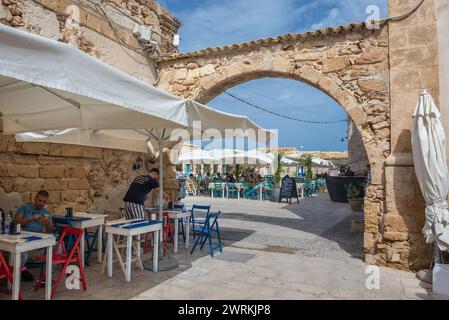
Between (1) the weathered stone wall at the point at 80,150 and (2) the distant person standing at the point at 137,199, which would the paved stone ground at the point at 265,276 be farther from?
(1) the weathered stone wall at the point at 80,150

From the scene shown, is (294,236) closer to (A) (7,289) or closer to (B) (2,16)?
(A) (7,289)

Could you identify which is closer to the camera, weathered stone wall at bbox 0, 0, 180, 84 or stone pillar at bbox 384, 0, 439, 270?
stone pillar at bbox 384, 0, 439, 270

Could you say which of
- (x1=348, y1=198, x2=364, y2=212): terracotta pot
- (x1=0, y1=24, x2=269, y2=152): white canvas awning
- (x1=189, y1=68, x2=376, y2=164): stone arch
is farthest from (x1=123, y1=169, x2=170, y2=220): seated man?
(x1=348, y1=198, x2=364, y2=212): terracotta pot

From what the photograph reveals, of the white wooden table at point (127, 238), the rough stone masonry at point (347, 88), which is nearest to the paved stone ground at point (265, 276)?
the white wooden table at point (127, 238)

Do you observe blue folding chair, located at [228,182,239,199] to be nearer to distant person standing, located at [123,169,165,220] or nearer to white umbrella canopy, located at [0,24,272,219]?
white umbrella canopy, located at [0,24,272,219]

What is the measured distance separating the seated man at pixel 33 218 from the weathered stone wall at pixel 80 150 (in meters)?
0.95

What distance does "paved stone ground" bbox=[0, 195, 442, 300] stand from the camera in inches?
141

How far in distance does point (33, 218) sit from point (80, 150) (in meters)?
2.20

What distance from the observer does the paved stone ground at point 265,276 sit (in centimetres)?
359

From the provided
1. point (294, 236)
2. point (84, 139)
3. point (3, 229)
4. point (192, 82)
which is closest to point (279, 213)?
point (294, 236)

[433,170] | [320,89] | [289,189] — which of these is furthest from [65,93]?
[289,189]

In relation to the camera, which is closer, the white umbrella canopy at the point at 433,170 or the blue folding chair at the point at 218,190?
the white umbrella canopy at the point at 433,170

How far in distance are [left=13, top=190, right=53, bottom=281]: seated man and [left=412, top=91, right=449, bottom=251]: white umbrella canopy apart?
469 cm

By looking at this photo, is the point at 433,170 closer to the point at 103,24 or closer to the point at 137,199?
the point at 137,199
